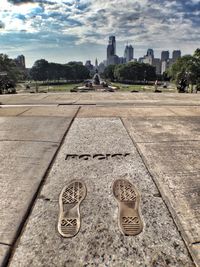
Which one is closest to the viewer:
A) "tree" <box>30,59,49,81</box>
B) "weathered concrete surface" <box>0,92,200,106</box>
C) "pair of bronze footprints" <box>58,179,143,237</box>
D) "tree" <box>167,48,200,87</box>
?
"pair of bronze footprints" <box>58,179,143,237</box>

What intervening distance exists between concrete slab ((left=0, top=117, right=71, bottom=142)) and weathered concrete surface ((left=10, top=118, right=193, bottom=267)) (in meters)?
1.95

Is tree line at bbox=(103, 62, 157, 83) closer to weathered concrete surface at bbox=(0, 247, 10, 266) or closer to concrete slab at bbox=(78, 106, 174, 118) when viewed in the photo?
concrete slab at bbox=(78, 106, 174, 118)

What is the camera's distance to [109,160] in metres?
4.93

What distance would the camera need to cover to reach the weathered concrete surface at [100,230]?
8.10ft

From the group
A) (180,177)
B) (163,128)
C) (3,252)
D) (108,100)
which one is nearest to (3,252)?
(3,252)

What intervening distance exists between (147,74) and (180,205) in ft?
339

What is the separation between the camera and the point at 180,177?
13.7 ft

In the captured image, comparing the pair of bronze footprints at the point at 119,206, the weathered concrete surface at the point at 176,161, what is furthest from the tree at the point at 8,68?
the pair of bronze footprints at the point at 119,206

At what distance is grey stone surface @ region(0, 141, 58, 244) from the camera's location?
3.04 m

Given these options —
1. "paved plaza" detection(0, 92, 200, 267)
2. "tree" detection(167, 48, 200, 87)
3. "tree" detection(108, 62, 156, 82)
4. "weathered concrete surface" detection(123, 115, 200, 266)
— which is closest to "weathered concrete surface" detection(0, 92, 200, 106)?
"weathered concrete surface" detection(123, 115, 200, 266)

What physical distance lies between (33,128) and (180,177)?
479cm

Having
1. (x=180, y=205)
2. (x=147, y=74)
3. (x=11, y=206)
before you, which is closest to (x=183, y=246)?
(x=180, y=205)

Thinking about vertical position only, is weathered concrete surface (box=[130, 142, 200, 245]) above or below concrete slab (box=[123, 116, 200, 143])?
below

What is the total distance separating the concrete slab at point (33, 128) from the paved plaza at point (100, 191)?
3cm
